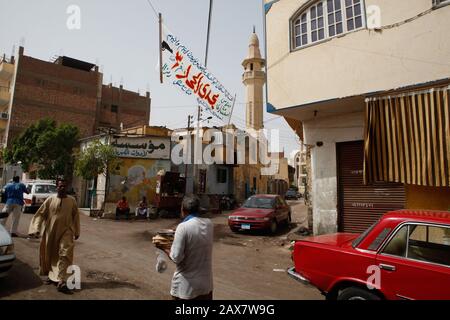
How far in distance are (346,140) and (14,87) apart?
3681cm

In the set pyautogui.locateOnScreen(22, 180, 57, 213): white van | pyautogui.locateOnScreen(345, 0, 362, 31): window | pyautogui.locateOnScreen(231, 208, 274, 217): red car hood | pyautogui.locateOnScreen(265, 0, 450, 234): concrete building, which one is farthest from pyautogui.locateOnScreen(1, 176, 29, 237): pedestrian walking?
pyautogui.locateOnScreen(345, 0, 362, 31): window

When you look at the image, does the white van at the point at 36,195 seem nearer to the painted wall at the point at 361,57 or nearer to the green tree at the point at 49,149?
the green tree at the point at 49,149

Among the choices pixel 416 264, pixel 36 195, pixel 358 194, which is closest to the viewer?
pixel 416 264

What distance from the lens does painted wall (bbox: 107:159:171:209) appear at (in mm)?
17984

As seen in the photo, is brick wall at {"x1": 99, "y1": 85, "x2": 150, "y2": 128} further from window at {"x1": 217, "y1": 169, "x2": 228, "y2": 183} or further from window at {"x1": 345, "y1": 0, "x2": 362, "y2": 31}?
window at {"x1": 345, "y1": 0, "x2": 362, "y2": 31}

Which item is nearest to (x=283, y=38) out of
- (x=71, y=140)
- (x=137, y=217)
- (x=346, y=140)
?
(x=346, y=140)

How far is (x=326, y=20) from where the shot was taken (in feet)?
27.6

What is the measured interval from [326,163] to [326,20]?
428 cm

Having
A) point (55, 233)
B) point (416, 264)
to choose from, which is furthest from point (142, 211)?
point (416, 264)

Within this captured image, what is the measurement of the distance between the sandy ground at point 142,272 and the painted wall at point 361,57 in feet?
15.0

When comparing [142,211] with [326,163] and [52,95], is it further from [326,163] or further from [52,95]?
[52,95]

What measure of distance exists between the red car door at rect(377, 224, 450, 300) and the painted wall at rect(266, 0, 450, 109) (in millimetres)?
4577

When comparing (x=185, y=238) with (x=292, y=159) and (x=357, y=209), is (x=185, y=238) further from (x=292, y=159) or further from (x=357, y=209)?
(x=292, y=159)

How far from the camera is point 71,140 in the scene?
2341 cm
